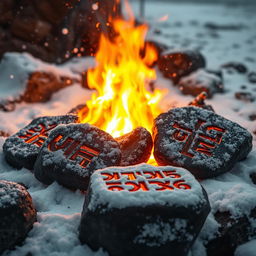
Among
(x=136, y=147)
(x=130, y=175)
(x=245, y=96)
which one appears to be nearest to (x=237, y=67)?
(x=245, y=96)

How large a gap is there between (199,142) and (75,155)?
1.18 meters

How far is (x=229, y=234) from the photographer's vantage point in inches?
84.9

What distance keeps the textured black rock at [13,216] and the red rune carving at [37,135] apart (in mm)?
952

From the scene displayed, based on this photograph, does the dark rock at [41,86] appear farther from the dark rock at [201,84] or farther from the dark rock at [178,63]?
the dark rock at [201,84]

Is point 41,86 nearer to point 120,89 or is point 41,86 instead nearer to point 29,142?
point 120,89

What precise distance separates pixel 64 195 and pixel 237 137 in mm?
1700

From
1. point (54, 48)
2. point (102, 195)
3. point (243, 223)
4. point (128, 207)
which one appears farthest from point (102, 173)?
point (54, 48)

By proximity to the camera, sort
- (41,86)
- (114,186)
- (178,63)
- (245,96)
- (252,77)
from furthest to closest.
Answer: (252,77) < (178,63) < (245,96) < (41,86) < (114,186)

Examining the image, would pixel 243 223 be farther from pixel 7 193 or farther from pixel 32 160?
pixel 32 160

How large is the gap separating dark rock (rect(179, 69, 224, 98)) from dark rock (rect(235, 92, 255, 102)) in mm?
326

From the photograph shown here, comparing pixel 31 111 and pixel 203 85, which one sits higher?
pixel 203 85

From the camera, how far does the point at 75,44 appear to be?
5441 millimetres

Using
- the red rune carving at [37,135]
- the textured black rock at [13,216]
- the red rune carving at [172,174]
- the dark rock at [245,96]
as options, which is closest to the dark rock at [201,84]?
the dark rock at [245,96]

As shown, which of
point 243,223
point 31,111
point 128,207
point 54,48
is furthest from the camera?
point 54,48
